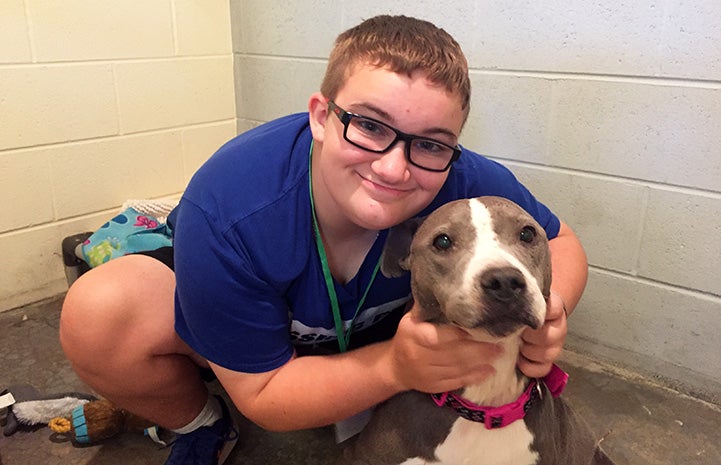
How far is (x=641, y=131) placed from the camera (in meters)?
1.84

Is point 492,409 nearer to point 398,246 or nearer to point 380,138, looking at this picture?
point 398,246

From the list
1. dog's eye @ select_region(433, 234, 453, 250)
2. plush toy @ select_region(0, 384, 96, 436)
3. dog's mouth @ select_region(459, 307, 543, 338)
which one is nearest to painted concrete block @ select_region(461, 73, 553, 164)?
dog's eye @ select_region(433, 234, 453, 250)

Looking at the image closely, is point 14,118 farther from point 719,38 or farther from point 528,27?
point 719,38

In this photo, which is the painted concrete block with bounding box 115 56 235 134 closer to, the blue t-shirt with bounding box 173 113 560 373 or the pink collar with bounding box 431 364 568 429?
the blue t-shirt with bounding box 173 113 560 373

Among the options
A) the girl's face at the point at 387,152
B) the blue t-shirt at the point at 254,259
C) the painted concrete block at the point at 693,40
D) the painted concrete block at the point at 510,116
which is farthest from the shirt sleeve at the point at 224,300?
the painted concrete block at the point at 693,40

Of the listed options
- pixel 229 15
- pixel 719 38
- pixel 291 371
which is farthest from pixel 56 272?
pixel 719 38

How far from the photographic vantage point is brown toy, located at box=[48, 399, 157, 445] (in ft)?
5.33

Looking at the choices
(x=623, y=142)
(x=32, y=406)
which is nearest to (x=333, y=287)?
(x=32, y=406)

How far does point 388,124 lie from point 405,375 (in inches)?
17.1

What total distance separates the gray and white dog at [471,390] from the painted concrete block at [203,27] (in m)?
1.73

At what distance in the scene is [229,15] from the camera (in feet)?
9.08

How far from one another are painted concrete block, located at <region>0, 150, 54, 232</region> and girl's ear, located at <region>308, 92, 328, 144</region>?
1.45 meters

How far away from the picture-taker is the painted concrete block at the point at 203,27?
2.60m

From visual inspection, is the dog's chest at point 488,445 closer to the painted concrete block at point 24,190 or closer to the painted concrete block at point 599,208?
the painted concrete block at point 599,208
